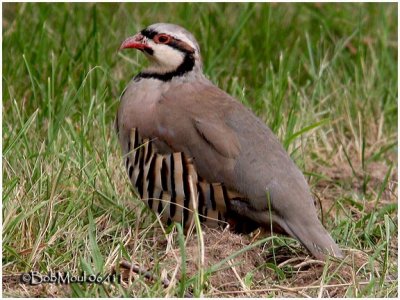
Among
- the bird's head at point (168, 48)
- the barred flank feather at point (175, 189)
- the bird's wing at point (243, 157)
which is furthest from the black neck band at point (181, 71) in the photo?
the barred flank feather at point (175, 189)


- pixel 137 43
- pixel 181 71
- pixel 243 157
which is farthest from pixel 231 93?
pixel 243 157

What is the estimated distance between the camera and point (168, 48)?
565 cm

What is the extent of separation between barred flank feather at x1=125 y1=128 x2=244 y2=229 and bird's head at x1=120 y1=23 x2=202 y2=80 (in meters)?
0.47

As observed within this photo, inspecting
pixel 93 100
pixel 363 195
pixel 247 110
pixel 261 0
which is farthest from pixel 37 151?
pixel 261 0

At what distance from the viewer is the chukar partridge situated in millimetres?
5219

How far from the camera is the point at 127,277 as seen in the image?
4617 millimetres

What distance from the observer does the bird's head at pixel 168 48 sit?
5.64 meters

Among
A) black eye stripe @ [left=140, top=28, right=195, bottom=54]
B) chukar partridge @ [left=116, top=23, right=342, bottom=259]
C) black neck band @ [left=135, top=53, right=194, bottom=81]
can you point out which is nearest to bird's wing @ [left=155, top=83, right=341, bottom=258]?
chukar partridge @ [left=116, top=23, right=342, bottom=259]

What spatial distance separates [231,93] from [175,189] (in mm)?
1710

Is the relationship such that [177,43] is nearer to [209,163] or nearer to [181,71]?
[181,71]

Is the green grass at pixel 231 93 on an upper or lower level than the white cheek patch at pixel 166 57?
lower

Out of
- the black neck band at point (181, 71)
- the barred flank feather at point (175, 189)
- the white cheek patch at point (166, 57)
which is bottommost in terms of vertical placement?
the barred flank feather at point (175, 189)

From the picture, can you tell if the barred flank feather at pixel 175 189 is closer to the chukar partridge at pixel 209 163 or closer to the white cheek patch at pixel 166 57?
the chukar partridge at pixel 209 163

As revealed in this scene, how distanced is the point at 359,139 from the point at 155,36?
6.44 ft
